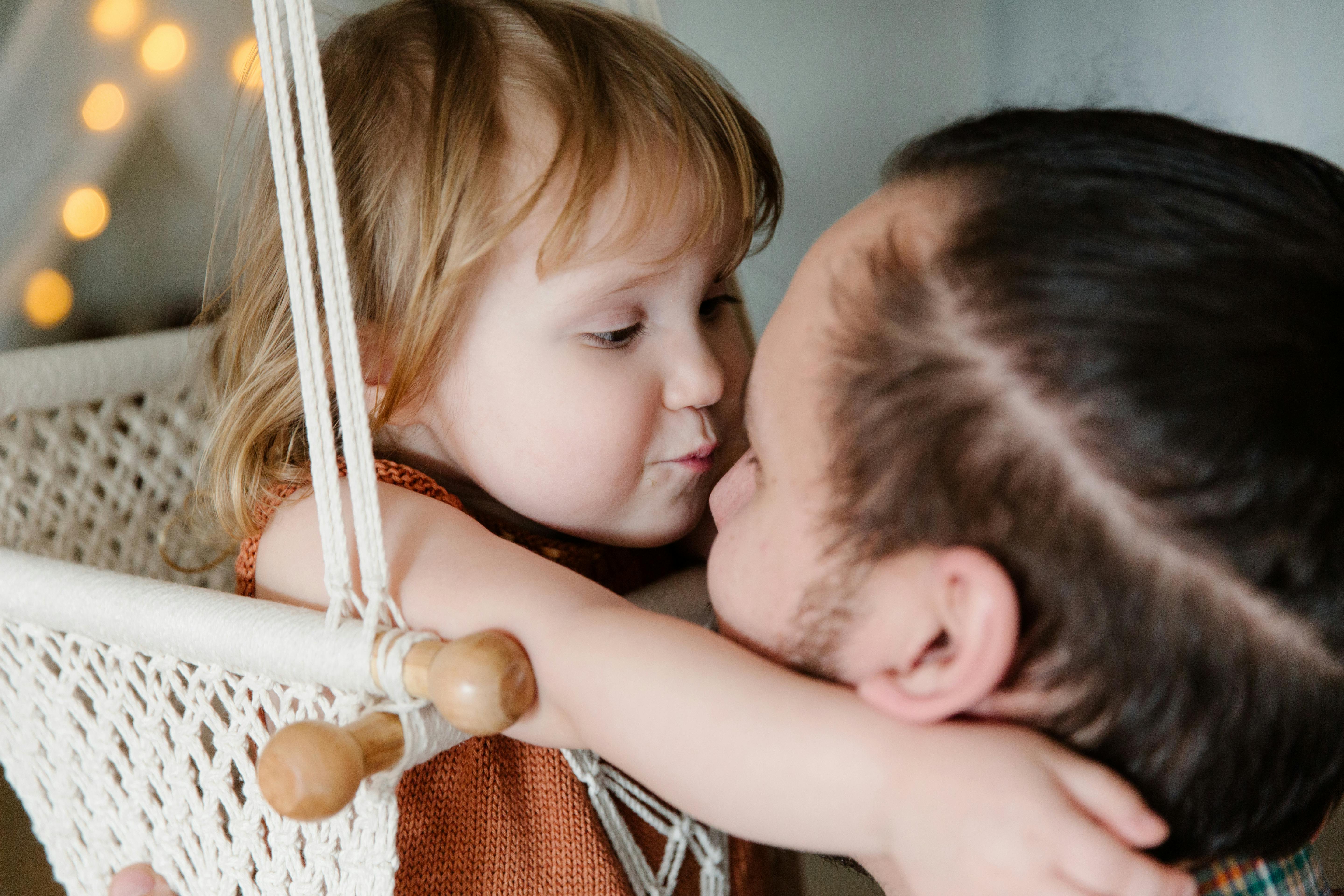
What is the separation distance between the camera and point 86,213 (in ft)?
3.63

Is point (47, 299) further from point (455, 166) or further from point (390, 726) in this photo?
point (390, 726)

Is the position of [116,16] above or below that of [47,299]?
above

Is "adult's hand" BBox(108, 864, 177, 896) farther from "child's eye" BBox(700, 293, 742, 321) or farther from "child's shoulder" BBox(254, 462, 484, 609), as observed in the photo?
"child's eye" BBox(700, 293, 742, 321)

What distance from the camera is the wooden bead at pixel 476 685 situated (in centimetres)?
46

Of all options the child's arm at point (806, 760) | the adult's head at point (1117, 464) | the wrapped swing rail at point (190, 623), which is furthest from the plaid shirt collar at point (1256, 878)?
the wrapped swing rail at point (190, 623)

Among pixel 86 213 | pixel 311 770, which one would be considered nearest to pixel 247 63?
pixel 86 213

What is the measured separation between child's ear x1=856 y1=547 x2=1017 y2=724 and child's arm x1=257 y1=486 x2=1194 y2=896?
0.01 meters

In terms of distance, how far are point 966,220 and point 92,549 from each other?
2.85 ft

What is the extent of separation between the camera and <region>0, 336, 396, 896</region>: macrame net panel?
565 mm

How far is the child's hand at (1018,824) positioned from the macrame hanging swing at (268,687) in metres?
0.19

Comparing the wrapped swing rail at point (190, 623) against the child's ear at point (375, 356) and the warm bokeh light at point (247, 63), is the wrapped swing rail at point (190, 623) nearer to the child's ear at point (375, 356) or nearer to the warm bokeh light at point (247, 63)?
the child's ear at point (375, 356)

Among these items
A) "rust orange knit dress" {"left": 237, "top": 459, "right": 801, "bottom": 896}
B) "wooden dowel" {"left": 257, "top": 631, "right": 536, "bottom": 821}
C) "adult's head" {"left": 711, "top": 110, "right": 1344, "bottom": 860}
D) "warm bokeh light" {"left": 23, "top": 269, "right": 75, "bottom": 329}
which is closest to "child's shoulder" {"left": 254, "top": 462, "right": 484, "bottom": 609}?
"rust orange knit dress" {"left": 237, "top": 459, "right": 801, "bottom": 896}

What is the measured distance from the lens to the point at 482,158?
2.50 feet

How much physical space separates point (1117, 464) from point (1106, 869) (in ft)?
0.53
